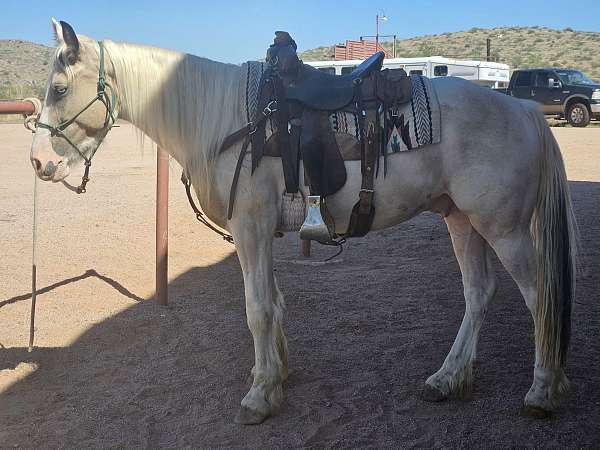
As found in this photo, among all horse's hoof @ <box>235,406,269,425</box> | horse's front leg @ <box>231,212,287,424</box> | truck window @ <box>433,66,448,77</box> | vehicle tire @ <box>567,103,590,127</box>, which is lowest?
horse's hoof @ <box>235,406,269,425</box>

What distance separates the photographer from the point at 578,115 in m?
22.4

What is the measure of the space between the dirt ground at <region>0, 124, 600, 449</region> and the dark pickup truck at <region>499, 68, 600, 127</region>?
1574cm

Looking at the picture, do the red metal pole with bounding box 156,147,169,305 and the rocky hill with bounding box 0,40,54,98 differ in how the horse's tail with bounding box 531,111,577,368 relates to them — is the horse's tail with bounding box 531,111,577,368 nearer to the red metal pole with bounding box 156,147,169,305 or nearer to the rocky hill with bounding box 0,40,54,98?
the red metal pole with bounding box 156,147,169,305

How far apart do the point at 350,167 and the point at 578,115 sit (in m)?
21.6

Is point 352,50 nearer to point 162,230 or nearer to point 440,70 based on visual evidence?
point 440,70

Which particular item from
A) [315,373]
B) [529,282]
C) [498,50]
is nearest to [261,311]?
[315,373]

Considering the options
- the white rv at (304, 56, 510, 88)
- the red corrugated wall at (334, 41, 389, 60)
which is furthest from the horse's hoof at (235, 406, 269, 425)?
the red corrugated wall at (334, 41, 389, 60)

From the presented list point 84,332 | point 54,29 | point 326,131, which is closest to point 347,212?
point 326,131

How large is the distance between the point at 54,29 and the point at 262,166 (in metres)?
1.19

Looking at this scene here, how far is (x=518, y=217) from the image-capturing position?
329 cm

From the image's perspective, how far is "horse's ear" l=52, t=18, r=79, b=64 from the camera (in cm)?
301

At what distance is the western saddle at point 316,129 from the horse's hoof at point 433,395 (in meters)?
1.08

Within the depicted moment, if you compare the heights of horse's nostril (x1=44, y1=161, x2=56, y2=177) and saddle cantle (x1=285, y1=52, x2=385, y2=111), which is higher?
saddle cantle (x1=285, y1=52, x2=385, y2=111)

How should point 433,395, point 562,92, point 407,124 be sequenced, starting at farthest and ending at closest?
point 562,92
point 433,395
point 407,124
